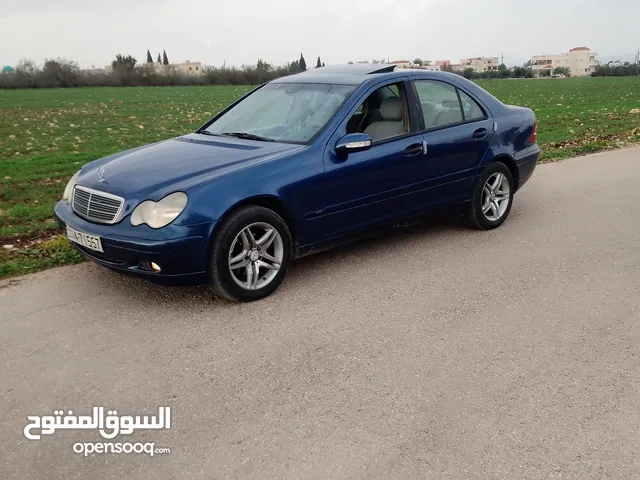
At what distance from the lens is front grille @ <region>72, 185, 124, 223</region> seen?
4339 mm

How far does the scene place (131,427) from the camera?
3.08m

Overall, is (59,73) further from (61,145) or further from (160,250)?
(160,250)

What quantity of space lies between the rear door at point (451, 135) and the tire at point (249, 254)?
1686 mm

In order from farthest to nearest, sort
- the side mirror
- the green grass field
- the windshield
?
the green grass field < the windshield < the side mirror

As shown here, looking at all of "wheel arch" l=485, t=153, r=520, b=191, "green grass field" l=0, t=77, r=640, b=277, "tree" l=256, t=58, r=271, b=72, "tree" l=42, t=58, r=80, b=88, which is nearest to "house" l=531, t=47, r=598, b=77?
"tree" l=256, t=58, r=271, b=72

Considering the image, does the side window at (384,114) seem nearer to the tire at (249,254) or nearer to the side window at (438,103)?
the side window at (438,103)

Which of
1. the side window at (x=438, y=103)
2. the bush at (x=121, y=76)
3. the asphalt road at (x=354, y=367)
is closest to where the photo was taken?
the asphalt road at (x=354, y=367)

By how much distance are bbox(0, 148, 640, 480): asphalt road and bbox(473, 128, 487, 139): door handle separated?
3.72ft

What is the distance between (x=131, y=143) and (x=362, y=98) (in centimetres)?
1031

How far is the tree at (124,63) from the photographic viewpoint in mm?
81025

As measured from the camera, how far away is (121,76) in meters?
76.9

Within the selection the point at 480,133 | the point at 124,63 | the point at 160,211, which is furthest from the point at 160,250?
the point at 124,63

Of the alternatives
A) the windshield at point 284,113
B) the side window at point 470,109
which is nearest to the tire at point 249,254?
the windshield at point 284,113

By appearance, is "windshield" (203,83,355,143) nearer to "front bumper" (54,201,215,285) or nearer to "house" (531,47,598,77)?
"front bumper" (54,201,215,285)
